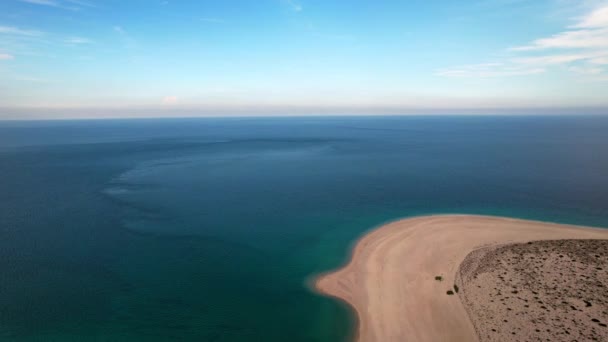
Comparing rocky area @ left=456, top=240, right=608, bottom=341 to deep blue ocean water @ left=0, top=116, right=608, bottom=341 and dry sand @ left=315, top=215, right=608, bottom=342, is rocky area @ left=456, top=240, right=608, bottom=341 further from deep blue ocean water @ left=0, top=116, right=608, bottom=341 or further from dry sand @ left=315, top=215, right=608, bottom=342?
deep blue ocean water @ left=0, top=116, right=608, bottom=341

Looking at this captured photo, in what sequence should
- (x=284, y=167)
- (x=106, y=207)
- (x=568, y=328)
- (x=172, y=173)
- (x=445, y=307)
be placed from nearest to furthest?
(x=568, y=328)
(x=445, y=307)
(x=106, y=207)
(x=172, y=173)
(x=284, y=167)

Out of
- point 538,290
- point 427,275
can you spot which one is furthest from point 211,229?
point 538,290

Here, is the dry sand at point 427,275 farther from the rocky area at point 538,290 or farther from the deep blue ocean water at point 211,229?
the deep blue ocean water at point 211,229

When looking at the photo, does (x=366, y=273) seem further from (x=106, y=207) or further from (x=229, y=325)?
(x=106, y=207)

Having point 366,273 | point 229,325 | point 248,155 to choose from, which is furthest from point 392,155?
point 229,325

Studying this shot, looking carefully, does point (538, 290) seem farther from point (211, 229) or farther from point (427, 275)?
point (211, 229)

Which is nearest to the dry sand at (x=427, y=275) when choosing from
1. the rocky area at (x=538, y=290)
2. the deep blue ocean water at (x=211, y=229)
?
the rocky area at (x=538, y=290)

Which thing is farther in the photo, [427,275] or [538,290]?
[427,275]
